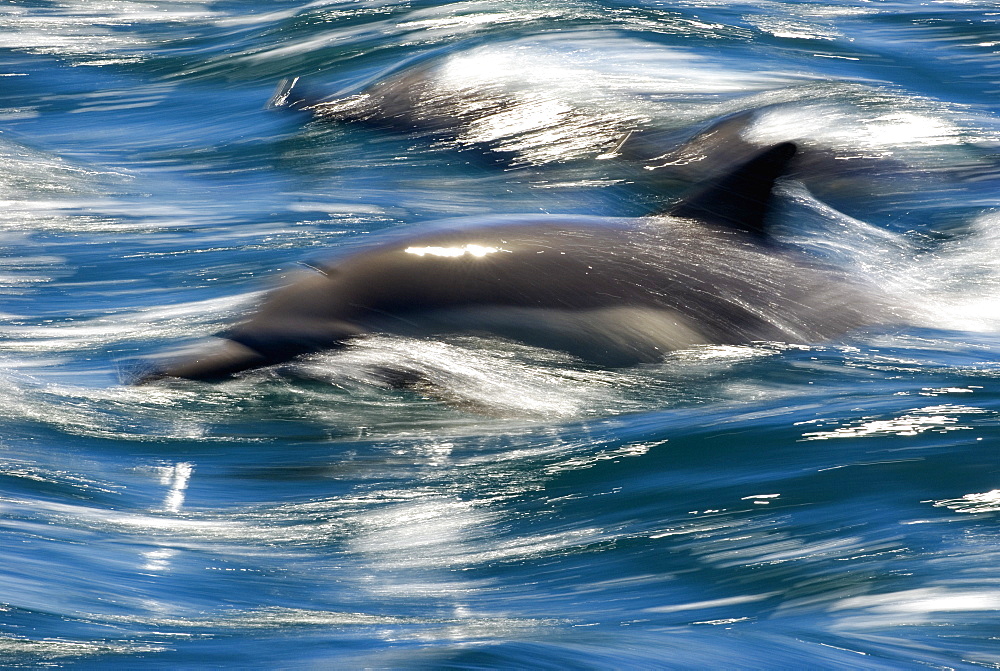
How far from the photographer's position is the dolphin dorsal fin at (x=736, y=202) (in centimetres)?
489

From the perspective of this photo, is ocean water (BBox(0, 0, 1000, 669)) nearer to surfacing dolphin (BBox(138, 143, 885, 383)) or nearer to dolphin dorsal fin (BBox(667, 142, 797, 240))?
surfacing dolphin (BBox(138, 143, 885, 383))

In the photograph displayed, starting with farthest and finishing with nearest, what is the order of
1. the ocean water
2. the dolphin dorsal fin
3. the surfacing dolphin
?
the dolphin dorsal fin → the surfacing dolphin → the ocean water

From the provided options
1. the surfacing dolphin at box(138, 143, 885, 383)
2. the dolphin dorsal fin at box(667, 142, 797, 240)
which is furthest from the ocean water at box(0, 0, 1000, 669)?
the dolphin dorsal fin at box(667, 142, 797, 240)

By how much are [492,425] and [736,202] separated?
64.0 inches

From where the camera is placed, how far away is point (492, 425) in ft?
12.1

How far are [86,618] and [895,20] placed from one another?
8.94 metres

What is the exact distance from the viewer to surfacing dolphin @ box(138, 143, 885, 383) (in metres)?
4.09

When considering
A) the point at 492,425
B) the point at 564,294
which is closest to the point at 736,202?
the point at 564,294

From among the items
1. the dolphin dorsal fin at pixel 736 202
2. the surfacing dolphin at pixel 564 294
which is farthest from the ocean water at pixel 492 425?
the dolphin dorsal fin at pixel 736 202

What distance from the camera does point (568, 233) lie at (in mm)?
4609

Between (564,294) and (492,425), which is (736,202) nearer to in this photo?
(564,294)

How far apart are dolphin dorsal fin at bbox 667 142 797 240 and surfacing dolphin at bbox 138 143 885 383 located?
0.04 feet

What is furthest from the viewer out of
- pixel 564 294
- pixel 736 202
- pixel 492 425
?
pixel 736 202

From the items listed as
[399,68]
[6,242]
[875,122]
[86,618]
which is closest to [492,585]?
[86,618]
